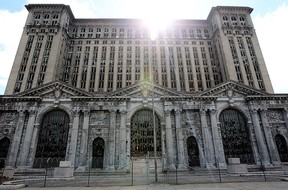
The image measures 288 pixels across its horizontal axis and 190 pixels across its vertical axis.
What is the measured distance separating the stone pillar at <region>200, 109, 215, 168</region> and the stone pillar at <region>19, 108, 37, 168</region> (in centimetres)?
2732

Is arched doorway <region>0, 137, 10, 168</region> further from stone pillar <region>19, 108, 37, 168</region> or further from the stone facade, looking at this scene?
stone pillar <region>19, 108, 37, 168</region>

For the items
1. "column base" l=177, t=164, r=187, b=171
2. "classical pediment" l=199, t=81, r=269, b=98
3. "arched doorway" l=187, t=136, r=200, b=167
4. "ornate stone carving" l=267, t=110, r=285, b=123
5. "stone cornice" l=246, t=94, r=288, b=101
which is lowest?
"column base" l=177, t=164, r=187, b=171

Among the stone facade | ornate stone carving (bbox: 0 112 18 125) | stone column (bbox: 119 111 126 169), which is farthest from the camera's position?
ornate stone carving (bbox: 0 112 18 125)

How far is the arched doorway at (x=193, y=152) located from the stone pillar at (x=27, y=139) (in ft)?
82.2

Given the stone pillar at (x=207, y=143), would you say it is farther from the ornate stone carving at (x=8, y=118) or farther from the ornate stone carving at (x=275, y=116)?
the ornate stone carving at (x=8, y=118)

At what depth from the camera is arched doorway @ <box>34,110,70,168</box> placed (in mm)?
28172

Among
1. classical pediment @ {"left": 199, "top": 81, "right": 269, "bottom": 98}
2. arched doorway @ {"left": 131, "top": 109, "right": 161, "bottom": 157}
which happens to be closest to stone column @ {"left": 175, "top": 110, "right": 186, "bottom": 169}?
arched doorway @ {"left": 131, "top": 109, "right": 161, "bottom": 157}

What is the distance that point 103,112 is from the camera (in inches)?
1201

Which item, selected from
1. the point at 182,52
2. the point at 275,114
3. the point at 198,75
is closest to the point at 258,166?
the point at 275,114

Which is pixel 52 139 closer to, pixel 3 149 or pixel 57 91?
pixel 3 149

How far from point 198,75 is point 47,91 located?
52.5 meters

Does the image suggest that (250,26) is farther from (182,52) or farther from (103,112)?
(103,112)

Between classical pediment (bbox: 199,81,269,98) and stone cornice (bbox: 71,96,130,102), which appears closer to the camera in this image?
stone cornice (bbox: 71,96,130,102)

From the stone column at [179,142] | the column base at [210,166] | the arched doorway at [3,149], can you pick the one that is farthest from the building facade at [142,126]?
the column base at [210,166]
